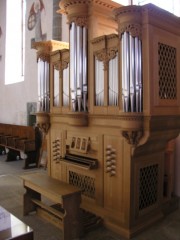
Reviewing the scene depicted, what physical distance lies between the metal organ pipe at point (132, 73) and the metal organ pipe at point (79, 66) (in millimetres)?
833

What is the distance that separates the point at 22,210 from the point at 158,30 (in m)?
3.49

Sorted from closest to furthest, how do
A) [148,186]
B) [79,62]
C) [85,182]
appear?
[148,186] < [79,62] < [85,182]

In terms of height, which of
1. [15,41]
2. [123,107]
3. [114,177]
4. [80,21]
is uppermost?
[15,41]

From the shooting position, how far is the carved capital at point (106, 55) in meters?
3.87

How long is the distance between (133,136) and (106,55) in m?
1.25

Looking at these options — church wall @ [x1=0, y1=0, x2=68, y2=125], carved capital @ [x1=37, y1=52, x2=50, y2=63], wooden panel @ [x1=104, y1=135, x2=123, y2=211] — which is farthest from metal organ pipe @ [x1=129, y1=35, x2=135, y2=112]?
church wall @ [x1=0, y1=0, x2=68, y2=125]

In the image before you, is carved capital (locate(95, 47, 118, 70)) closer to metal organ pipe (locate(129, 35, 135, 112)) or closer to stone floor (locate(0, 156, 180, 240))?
metal organ pipe (locate(129, 35, 135, 112))

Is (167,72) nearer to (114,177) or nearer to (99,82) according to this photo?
(99,82)

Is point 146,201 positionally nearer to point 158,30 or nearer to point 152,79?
point 152,79

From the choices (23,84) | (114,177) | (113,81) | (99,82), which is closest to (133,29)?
(113,81)

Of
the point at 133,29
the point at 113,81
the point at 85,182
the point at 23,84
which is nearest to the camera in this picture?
the point at 133,29

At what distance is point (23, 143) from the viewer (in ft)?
25.0

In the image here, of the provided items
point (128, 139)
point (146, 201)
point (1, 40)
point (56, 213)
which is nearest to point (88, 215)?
point (56, 213)

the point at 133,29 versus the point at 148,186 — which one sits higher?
the point at 133,29
